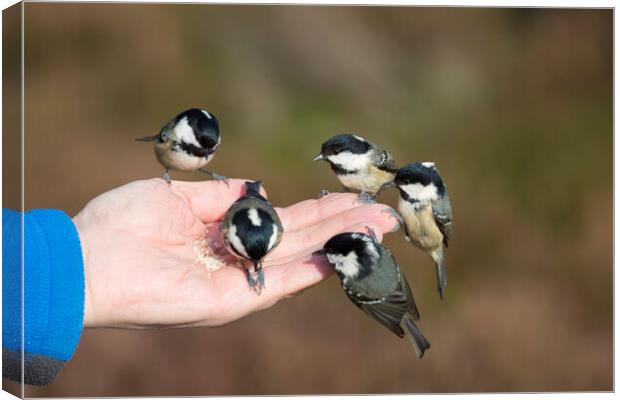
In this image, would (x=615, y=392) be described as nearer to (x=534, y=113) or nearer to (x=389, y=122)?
(x=534, y=113)

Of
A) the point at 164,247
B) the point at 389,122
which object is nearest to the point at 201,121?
the point at 164,247

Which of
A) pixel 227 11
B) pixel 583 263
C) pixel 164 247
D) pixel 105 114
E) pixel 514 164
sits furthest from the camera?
pixel 227 11

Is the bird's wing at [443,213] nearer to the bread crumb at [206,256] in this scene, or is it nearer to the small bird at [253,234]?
the small bird at [253,234]

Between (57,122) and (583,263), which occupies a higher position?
(57,122)

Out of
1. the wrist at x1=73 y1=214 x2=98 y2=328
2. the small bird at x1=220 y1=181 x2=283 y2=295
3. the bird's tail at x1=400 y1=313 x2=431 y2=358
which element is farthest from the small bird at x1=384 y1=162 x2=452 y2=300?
the wrist at x1=73 y1=214 x2=98 y2=328

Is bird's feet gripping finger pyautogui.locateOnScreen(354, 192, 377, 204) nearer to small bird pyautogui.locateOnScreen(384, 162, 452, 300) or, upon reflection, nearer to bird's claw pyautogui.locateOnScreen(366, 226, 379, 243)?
small bird pyautogui.locateOnScreen(384, 162, 452, 300)

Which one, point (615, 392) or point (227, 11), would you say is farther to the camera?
point (227, 11)

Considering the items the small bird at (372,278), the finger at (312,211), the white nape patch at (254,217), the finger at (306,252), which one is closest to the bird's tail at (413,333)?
the small bird at (372,278)
